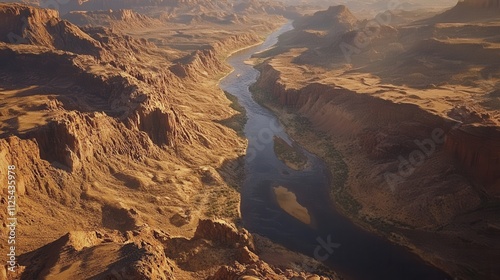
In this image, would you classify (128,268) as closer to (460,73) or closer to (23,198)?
(23,198)

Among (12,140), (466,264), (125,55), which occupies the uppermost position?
(125,55)

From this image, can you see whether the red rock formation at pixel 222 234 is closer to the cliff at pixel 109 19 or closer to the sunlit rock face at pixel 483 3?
the sunlit rock face at pixel 483 3

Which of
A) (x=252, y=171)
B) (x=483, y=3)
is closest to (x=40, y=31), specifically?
(x=252, y=171)

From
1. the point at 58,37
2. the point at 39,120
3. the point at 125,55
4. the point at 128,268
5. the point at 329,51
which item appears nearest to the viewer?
the point at 128,268

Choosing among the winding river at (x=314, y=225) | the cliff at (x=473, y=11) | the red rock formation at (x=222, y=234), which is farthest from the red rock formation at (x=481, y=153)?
the cliff at (x=473, y=11)

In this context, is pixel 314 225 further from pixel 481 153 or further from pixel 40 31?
pixel 40 31

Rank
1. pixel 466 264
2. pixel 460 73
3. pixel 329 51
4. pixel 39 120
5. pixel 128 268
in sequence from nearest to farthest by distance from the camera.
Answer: pixel 128 268 → pixel 466 264 → pixel 39 120 → pixel 460 73 → pixel 329 51

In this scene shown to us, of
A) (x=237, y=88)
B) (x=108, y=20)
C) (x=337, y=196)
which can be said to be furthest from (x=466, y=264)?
(x=108, y=20)
